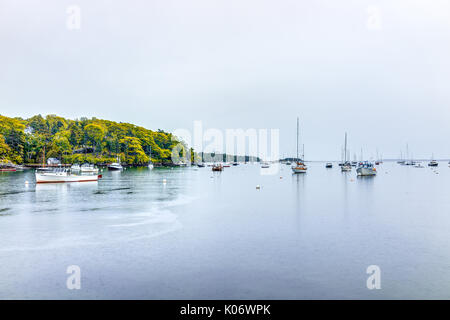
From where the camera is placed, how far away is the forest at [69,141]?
391ft

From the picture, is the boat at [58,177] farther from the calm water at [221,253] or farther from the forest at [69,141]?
the forest at [69,141]

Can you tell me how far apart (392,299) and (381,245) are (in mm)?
7531

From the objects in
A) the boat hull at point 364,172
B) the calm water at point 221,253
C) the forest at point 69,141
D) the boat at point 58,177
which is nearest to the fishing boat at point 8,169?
the forest at point 69,141

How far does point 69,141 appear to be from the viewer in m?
140

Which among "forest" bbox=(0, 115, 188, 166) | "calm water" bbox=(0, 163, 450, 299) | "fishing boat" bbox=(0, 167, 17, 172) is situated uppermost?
"forest" bbox=(0, 115, 188, 166)

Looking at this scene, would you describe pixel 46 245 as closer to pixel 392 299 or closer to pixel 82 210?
pixel 82 210

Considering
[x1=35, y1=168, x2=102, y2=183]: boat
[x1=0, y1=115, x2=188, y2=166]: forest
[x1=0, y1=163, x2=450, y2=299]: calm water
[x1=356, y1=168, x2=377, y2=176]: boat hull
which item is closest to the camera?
[x1=0, y1=163, x2=450, y2=299]: calm water

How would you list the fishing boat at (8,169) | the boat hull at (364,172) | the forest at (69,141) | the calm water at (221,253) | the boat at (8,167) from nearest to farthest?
the calm water at (221,253) → the boat hull at (364,172) → the fishing boat at (8,169) → the boat at (8,167) → the forest at (69,141)

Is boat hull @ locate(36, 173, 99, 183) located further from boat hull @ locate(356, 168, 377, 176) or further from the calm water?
boat hull @ locate(356, 168, 377, 176)

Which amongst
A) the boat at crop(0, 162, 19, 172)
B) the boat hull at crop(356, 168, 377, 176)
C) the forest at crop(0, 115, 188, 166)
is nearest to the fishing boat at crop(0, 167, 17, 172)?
the boat at crop(0, 162, 19, 172)

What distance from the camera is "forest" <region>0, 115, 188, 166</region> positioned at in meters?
119
